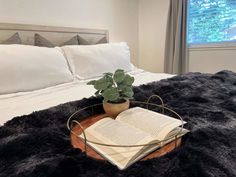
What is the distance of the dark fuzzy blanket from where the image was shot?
1.94 ft

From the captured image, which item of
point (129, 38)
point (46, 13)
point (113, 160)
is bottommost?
point (113, 160)

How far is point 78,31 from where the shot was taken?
2549 millimetres

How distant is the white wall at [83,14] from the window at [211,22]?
0.91 meters

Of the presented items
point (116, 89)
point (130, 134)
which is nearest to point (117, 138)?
point (130, 134)

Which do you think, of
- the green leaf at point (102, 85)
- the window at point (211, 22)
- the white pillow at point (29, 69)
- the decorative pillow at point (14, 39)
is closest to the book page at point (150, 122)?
the green leaf at point (102, 85)

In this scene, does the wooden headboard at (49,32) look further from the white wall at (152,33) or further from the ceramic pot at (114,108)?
the ceramic pot at (114,108)

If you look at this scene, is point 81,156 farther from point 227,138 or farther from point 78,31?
point 78,31

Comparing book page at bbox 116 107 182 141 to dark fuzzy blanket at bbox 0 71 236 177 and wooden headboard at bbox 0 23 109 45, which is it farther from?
wooden headboard at bbox 0 23 109 45

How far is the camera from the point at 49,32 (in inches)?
89.4

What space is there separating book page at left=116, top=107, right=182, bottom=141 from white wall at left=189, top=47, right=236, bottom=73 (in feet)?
7.79

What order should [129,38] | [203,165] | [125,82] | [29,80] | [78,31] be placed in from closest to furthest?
[203,165] < [125,82] < [29,80] < [78,31] < [129,38]

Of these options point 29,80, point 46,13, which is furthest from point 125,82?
point 46,13

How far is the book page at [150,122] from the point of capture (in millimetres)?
792

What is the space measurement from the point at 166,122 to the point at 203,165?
0.25m
